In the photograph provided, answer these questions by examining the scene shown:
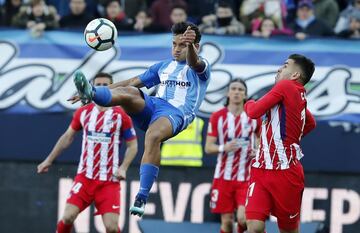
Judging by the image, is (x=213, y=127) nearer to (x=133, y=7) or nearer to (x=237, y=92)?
(x=237, y=92)

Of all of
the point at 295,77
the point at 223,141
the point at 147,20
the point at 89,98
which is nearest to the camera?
the point at 89,98

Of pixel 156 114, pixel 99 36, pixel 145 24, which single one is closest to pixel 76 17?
pixel 145 24

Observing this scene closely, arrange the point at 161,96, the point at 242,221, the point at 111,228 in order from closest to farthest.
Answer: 1. the point at 161,96
2. the point at 111,228
3. the point at 242,221

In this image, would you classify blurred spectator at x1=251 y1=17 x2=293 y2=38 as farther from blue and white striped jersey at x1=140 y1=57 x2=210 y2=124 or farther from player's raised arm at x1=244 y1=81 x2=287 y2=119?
player's raised arm at x1=244 y1=81 x2=287 y2=119

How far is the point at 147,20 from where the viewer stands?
50.0 feet

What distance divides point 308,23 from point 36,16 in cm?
368

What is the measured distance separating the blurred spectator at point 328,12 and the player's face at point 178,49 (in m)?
4.89

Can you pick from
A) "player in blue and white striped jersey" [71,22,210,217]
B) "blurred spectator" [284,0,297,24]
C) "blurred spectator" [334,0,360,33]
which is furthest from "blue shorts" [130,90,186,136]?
"blurred spectator" [284,0,297,24]

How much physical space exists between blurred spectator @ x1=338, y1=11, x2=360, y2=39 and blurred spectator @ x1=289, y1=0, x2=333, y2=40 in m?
0.22

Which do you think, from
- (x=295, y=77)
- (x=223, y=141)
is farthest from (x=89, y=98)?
(x=223, y=141)

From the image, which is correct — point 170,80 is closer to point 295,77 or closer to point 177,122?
point 177,122

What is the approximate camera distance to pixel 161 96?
10.8 metres

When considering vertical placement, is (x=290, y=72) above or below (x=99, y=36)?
below

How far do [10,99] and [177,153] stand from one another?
7.30 ft
